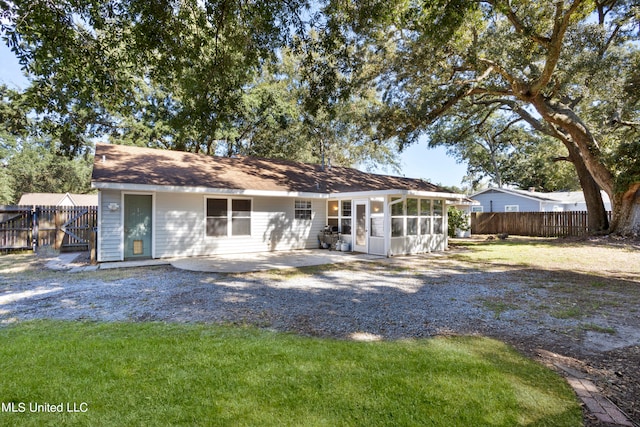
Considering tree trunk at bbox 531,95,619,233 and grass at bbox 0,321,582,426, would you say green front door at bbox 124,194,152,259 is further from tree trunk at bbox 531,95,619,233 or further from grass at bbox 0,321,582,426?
tree trunk at bbox 531,95,619,233

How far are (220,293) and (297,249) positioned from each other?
6962 millimetres

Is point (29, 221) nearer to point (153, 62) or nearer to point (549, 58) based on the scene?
point (153, 62)

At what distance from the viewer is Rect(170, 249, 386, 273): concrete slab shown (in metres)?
8.59

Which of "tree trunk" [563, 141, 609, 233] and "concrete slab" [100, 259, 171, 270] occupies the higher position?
"tree trunk" [563, 141, 609, 233]

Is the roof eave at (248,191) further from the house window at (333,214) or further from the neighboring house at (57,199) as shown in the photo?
the neighboring house at (57,199)

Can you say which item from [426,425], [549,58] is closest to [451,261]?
[549,58]

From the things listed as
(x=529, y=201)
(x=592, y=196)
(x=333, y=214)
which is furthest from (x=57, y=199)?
(x=529, y=201)

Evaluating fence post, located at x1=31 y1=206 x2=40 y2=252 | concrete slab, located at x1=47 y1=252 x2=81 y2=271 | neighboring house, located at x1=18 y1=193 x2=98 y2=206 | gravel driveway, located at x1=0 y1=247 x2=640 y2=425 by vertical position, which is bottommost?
gravel driveway, located at x1=0 y1=247 x2=640 y2=425

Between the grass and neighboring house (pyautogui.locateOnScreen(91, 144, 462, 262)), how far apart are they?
6261 mm

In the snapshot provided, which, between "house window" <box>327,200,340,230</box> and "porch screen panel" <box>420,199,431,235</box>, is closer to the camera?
"porch screen panel" <box>420,199,431,235</box>

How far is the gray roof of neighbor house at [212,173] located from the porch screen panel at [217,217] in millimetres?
744

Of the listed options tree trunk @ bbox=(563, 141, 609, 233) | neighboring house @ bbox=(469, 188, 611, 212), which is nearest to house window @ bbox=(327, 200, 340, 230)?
Answer: tree trunk @ bbox=(563, 141, 609, 233)

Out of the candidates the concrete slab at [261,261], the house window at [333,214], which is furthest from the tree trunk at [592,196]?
the concrete slab at [261,261]

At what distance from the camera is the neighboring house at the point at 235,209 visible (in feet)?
31.4
